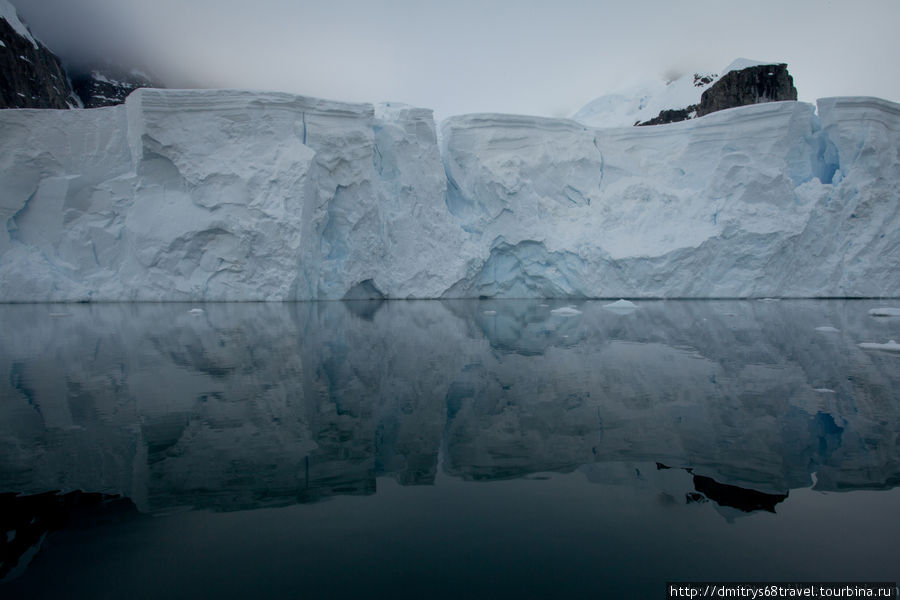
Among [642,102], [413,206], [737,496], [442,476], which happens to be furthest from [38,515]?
[642,102]

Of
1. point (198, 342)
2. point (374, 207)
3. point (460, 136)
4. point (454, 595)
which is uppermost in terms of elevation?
point (460, 136)

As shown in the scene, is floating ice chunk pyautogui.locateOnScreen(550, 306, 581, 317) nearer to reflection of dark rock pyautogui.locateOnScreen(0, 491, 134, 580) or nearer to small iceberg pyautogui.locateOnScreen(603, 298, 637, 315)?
small iceberg pyautogui.locateOnScreen(603, 298, 637, 315)

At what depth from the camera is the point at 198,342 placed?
5441 mm

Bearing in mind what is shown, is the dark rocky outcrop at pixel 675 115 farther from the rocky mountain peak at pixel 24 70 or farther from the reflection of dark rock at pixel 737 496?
the reflection of dark rock at pixel 737 496

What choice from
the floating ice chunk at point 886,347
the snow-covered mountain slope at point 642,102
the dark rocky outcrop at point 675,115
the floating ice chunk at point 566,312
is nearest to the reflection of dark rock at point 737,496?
the floating ice chunk at point 886,347

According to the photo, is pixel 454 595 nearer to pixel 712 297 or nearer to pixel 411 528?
pixel 411 528

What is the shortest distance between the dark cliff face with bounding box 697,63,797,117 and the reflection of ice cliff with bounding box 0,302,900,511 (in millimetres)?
14675

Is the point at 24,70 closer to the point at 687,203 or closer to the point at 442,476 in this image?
the point at 687,203

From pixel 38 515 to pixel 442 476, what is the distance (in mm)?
1335

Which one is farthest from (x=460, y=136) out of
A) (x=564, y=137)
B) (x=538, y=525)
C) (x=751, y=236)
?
(x=538, y=525)

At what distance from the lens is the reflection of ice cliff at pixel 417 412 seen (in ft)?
6.57

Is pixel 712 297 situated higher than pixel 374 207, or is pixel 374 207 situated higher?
pixel 374 207

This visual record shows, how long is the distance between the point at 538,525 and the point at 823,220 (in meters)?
14.3

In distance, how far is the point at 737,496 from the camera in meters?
1.82
